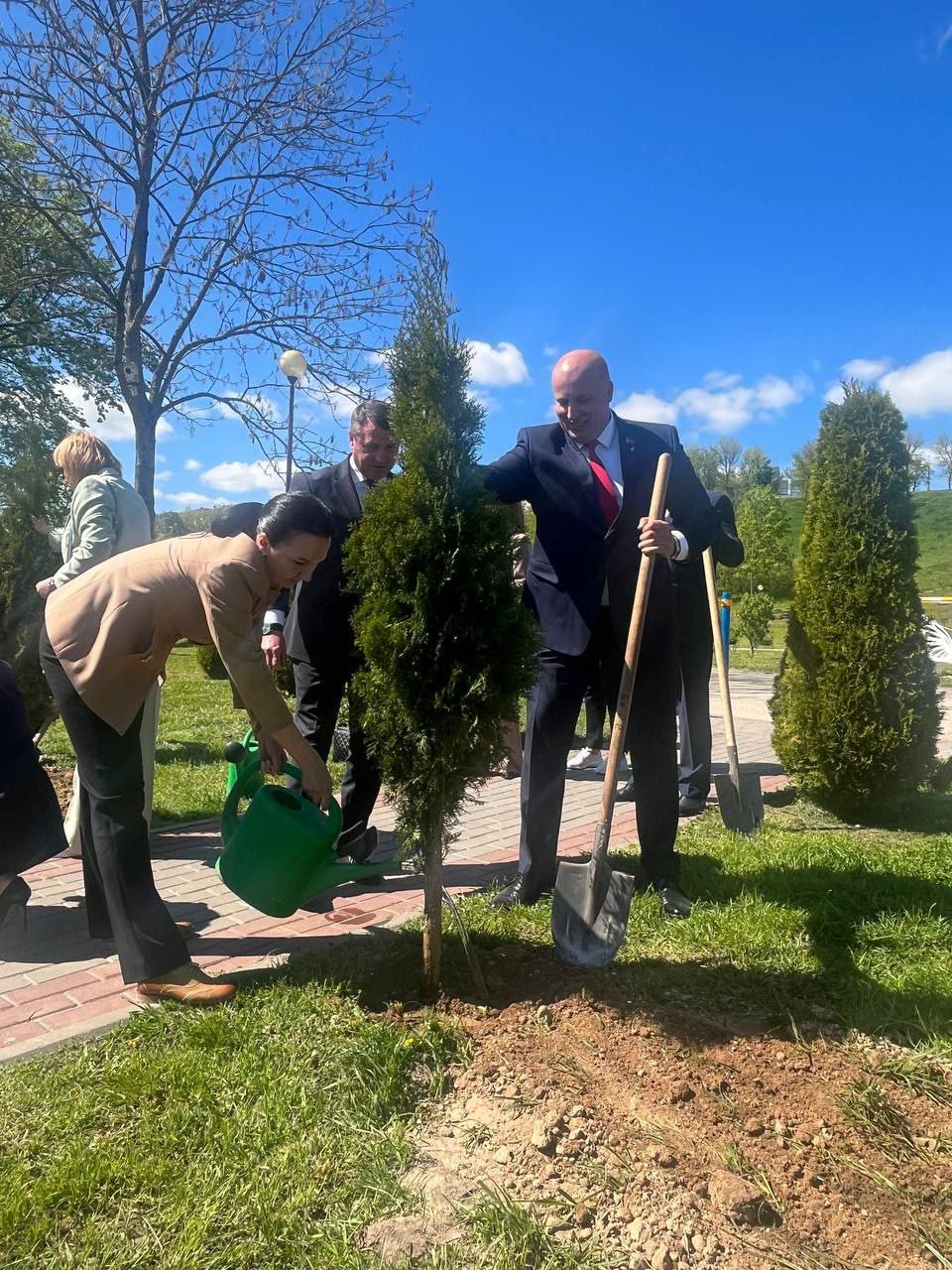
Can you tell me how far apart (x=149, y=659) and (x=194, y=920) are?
145cm

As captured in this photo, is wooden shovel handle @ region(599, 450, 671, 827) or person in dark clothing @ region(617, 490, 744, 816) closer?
Answer: wooden shovel handle @ region(599, 450, 671, 827)

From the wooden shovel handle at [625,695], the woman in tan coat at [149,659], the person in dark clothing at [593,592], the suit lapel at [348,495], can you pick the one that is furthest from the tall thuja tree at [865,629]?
the woman in tan coat at [149,659]

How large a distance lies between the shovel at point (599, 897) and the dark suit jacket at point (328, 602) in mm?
1587

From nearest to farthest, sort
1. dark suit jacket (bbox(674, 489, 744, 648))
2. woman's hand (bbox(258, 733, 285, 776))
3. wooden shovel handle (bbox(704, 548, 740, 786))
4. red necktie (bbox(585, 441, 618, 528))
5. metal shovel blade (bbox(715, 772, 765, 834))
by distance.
Result: woman's hand (bbox(258, 733, 285, 776)), red necktie (bbox(585, 441, 618, 528)), metal shovel blade (bbox(715, 772, 765, 834)), wooden shovel handle (bbox(704, 548, 740, 786)), dark suit jacket (bbox(674, 489, 744, 648))

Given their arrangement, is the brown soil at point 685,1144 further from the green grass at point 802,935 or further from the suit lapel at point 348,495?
the suit lapel at point 348,495

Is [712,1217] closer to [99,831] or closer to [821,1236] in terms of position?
[821,1236]

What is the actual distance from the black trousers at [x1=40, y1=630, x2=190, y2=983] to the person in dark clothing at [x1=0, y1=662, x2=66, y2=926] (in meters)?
0.64

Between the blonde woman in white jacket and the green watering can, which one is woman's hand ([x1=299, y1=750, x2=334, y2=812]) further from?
the blonde woman in white jacket

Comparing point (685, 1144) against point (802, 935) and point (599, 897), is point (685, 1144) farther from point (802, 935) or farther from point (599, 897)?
point (802, 935)

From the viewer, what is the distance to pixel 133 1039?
2611 mm

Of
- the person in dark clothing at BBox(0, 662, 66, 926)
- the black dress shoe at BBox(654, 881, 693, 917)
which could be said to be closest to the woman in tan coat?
the person in dark clothing at BBox(0, 662, 66, 926)

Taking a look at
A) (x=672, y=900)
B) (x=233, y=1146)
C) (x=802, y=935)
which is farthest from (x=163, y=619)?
(x=802, y=935)

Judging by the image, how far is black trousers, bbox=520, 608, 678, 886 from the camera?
11.7 feet

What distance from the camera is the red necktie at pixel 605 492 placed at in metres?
3.54
